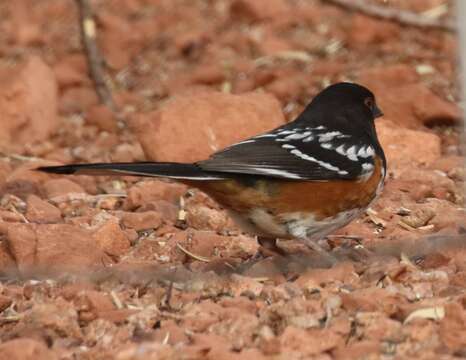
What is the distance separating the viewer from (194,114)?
25.3 ft

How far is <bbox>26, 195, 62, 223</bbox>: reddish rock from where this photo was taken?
668cm

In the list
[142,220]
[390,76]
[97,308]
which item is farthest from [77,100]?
[97,308]

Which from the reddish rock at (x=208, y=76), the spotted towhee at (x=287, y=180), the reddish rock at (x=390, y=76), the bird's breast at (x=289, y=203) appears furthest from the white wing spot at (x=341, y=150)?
the reddish rock at (x=208, y=76)

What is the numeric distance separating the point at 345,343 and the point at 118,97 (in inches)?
203

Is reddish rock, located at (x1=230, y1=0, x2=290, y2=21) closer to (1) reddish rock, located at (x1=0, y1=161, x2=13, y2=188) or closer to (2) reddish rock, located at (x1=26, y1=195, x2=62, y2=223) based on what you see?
(1) reddish rock, located at (x1=0, y1=161, x2=13, y2=188)

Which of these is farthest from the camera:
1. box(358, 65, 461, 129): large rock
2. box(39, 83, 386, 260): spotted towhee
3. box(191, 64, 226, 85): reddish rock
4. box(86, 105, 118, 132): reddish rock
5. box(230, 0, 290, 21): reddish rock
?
box(230, 0, 290, 21): reddish rock

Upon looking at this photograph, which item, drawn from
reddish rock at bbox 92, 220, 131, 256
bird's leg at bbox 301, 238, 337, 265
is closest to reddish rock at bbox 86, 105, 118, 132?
reddish rock at bbox 92, 220, 131, 256

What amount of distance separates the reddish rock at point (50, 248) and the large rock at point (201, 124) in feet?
5.53

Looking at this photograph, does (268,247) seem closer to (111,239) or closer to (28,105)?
(111,239)

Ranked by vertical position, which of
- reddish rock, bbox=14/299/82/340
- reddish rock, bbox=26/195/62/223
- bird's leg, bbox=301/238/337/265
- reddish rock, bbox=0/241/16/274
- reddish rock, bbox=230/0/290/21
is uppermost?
reddish rock, bbox=14/299/82/340

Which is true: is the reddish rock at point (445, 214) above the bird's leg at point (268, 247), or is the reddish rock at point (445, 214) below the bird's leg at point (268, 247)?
below

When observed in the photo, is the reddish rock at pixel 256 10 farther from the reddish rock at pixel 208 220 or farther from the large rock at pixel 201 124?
the reddish rock at pixel 208 220

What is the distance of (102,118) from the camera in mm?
8891

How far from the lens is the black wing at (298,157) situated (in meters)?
5.77
